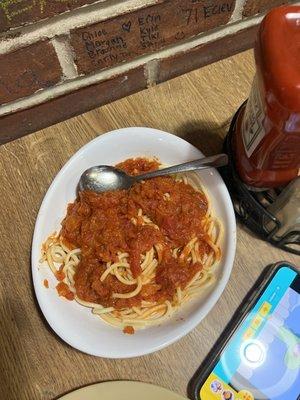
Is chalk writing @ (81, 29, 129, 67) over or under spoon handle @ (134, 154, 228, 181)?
over

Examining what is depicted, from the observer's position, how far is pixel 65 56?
2.06 feet

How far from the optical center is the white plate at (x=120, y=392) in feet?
1.81

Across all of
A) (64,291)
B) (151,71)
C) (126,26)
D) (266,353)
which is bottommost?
(266,353)

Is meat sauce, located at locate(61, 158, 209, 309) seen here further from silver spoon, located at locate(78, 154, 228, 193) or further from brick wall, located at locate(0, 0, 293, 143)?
brick wall, located at locate(0, 0, 293, 143)

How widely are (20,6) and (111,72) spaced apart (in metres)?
0.21

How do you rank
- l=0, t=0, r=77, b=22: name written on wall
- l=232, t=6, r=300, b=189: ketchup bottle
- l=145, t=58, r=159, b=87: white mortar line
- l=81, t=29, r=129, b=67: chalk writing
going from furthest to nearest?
l=145, t=58, r=159, b=87: white mortar line, l=81, t=29, r=129, b=67: chalk writing, l=0, t=0, r=77, b=22: name written on wall, l=232, t=6, r=300, b=189: ketchup bottle

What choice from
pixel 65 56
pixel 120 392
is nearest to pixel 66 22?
pixel 65 56

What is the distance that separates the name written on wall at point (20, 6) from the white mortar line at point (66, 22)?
0.08 feet

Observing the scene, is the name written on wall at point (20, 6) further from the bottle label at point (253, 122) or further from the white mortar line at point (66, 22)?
the bottle label at point (253, 122)

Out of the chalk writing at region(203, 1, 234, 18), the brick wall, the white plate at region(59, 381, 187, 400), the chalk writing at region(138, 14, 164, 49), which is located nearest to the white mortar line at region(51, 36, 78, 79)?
the brick wall

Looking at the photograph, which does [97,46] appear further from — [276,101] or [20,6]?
[276,101]

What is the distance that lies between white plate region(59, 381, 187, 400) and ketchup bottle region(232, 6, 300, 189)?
32 cm

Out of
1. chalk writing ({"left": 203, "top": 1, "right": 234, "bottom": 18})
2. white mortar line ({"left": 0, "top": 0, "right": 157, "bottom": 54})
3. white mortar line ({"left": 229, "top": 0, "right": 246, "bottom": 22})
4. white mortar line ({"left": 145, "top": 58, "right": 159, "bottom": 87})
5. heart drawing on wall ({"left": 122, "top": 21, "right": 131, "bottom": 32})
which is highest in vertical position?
white mortar line ({"left": 0, "top": 0, "right": 157, "bottom": 54})

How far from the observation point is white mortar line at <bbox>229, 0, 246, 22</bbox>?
0.69m
